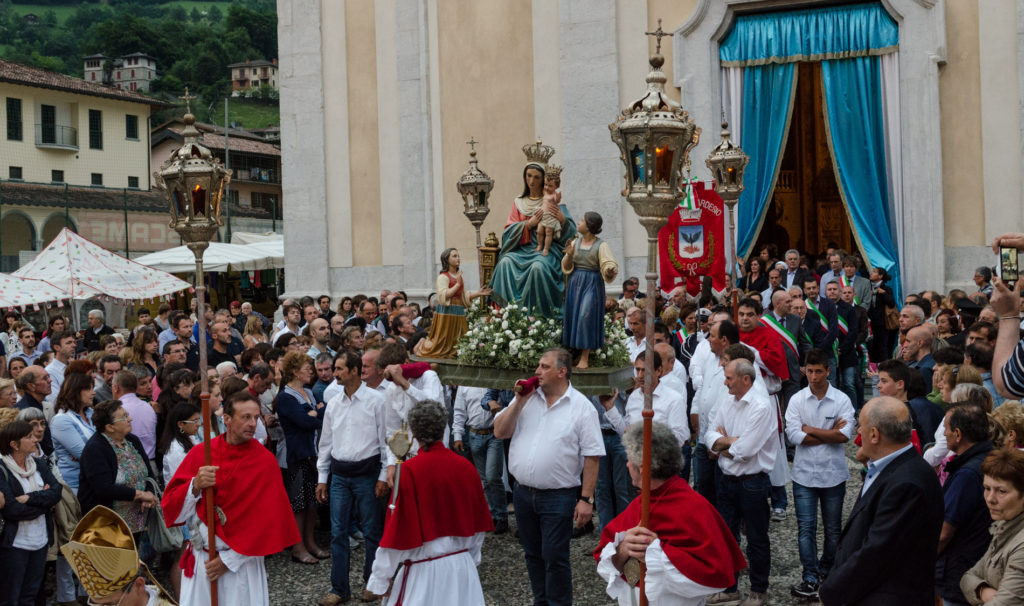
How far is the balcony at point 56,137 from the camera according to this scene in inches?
2000

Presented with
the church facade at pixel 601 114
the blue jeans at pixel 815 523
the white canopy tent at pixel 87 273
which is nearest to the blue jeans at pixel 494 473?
the blue jeans at pixel 815 523

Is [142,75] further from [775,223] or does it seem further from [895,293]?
[895,293]

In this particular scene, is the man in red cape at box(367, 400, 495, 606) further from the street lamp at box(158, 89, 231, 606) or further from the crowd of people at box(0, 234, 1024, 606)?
the street lamp at box(158, 89, 231, 606)

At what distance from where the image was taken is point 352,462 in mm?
7863

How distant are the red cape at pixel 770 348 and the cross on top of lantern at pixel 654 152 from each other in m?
3.96

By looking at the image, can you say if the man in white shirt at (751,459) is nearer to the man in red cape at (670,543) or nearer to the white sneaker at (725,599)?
the white sneaker at (725,599)

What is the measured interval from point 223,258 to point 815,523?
18.4 meters

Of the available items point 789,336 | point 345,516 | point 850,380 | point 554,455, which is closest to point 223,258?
point 850,380

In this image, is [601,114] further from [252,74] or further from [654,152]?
[252,74]

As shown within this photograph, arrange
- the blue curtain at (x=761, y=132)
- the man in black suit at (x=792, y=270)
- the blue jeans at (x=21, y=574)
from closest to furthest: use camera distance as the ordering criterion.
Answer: the blue jeans at (x=21, y=574)
the man in black suit at (x=792, y=270)
the blue curtain at (x=761, y=132)

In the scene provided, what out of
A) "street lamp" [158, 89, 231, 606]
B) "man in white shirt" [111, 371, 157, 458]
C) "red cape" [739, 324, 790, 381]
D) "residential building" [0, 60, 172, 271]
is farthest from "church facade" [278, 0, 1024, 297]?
"residential building" [0, 60, 172, 271]

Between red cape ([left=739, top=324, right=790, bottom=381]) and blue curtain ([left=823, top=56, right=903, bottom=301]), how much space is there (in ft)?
23.6

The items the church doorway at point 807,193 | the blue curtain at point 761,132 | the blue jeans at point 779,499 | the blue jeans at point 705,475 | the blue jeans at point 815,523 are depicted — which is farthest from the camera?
the church doorway at point 807,193

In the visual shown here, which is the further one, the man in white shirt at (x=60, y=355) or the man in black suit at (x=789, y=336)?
the man in white shirt at (x=60, y=355)
